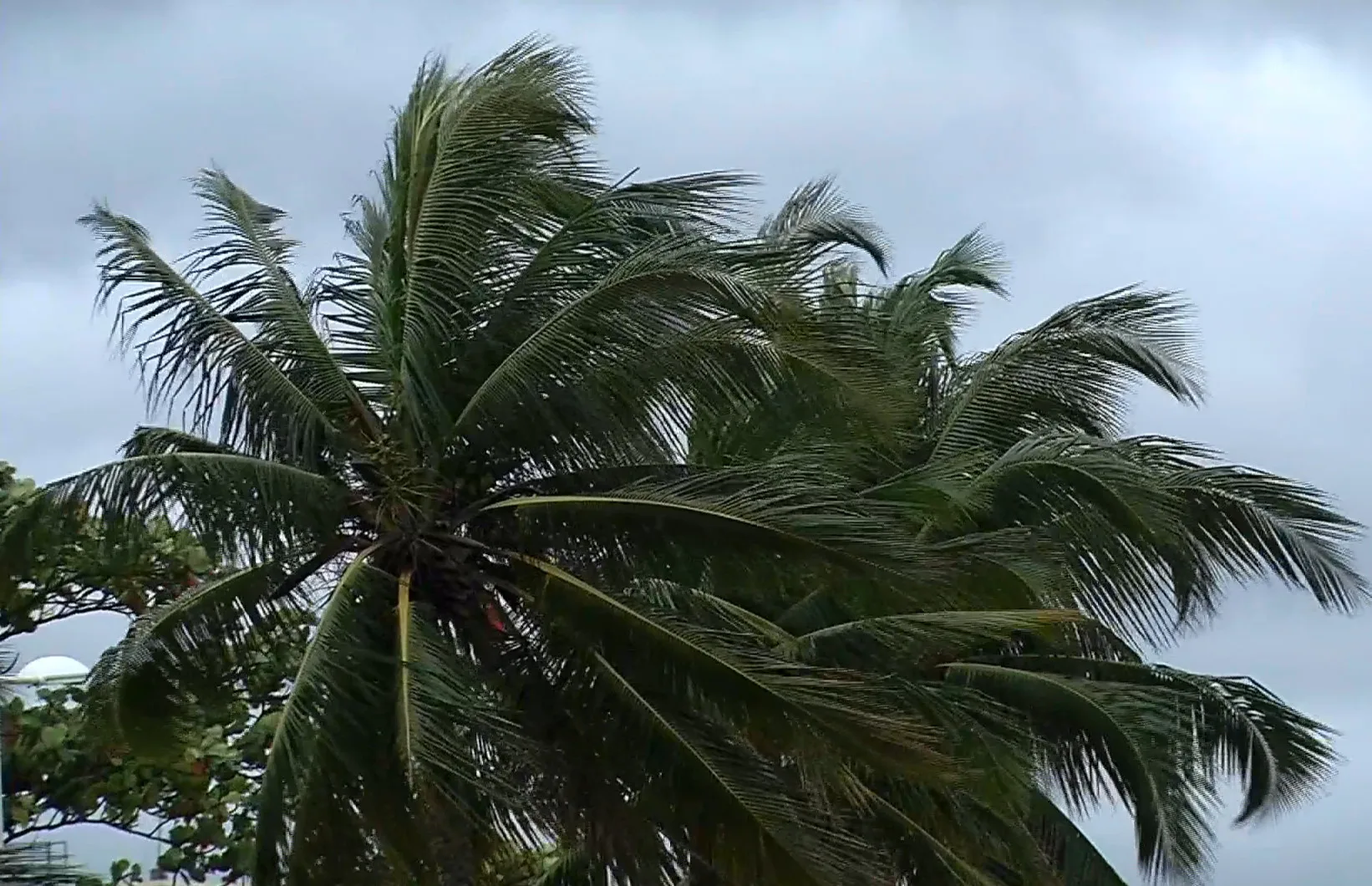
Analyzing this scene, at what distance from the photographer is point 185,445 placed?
13.7 m

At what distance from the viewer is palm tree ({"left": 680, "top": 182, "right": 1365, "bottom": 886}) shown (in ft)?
47.0

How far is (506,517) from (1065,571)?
174 inches

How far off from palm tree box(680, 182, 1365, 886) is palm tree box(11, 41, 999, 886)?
95cm

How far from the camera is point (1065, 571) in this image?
1542 cm

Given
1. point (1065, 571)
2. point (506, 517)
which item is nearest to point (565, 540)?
point (506, 517)

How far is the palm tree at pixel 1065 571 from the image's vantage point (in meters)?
14.3

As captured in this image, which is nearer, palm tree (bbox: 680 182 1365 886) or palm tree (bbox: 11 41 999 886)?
palm tree (bbox: 11 41 999 886)

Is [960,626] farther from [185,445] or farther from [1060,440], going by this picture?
[185,445]

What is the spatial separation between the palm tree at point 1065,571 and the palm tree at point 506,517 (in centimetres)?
95

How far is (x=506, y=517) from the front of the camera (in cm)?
1346

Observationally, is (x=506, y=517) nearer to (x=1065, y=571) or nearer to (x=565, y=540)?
(x=565, y=540)

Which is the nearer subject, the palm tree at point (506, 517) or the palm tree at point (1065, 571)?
the palm tree at point (506, 517)

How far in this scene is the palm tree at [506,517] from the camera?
1204 cm

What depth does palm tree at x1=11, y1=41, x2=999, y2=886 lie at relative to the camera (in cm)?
1204
